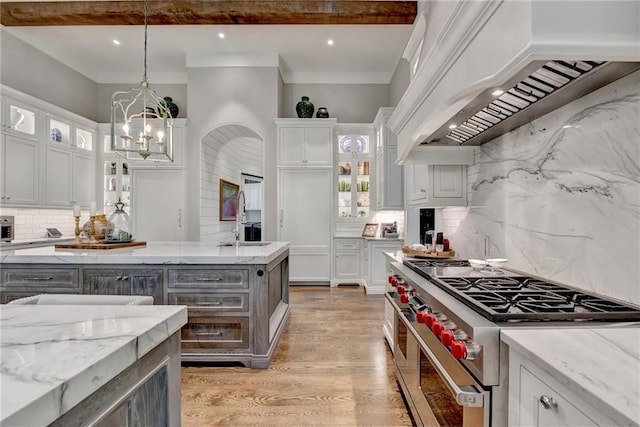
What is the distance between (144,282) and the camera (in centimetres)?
262

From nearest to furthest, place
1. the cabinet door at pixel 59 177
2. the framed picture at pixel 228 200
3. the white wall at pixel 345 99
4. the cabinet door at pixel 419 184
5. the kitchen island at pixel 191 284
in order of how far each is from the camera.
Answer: the kitchen island at pixel 191 284 → the cabinet door at pixel 419 184 → the cabinet door at pixel 59 177 → the white wall at pixel 345 99 → the framed picture at pixel 228 200

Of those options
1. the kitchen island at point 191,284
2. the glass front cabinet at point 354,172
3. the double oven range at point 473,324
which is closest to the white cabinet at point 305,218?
the glass front cabinet at point 354,172

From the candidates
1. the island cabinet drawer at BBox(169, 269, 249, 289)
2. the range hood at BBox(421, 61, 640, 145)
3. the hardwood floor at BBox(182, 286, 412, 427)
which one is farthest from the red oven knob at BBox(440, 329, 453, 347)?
the island cabinet drawer at BBox(169, 269, 249, 289)

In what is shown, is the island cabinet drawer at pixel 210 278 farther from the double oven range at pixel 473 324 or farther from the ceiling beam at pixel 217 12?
the ceiling beam at pixel 217 12

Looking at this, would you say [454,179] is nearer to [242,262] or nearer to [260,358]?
[242,262]

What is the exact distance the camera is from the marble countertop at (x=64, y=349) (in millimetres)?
560

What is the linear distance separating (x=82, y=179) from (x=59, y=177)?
1.48ft

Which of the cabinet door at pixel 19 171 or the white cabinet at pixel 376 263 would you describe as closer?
the cabinet door at pixel 19 171

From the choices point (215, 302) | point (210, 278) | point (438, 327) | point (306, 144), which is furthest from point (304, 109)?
point (438, 327)

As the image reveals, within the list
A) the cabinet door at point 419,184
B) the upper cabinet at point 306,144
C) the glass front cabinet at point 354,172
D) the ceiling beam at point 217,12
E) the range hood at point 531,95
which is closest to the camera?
the range hood at point 531,95

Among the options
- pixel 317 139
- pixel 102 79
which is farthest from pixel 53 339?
pixel 102 79

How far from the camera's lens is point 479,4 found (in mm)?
1107

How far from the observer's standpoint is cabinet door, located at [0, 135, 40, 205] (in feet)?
14.1

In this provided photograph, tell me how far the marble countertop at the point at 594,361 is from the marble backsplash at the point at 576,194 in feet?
1.44
